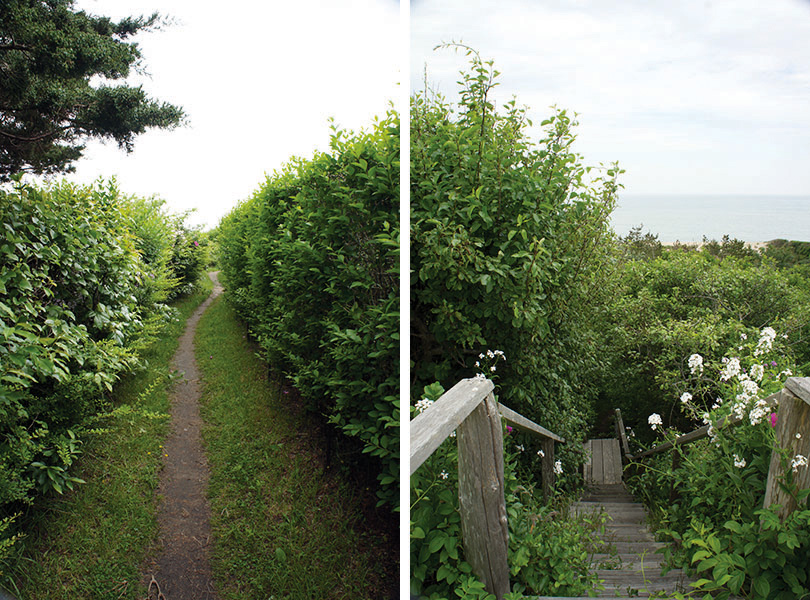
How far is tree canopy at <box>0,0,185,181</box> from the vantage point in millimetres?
1288

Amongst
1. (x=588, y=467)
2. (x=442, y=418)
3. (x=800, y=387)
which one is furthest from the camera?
(x=588, y=467)

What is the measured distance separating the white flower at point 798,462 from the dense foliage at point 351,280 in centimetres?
104

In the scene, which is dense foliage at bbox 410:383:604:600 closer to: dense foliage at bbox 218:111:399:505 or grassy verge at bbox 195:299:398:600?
dense foliage at bbox 218:111:399:505

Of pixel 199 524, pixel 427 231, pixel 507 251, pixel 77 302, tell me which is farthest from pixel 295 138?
pixel 199 524

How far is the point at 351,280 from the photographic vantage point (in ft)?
6.12

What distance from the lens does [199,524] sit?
1397mm

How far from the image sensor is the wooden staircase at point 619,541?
1.25 meters

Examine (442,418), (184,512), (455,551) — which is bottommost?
(184,512)

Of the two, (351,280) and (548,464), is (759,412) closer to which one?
(548,464)

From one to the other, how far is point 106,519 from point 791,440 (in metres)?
1.79

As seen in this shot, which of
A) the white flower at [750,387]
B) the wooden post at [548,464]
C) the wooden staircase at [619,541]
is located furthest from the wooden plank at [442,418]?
the wooden post at [548,464]

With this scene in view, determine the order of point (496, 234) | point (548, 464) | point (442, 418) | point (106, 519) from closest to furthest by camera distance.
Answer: point (442, 418) < point (106, 519) < point (496, 234) < point (548, 464)

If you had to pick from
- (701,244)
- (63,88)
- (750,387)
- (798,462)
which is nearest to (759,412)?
(750,387)

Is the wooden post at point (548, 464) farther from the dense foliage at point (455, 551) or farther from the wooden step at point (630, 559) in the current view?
the dense foliage at point (455, 551)
